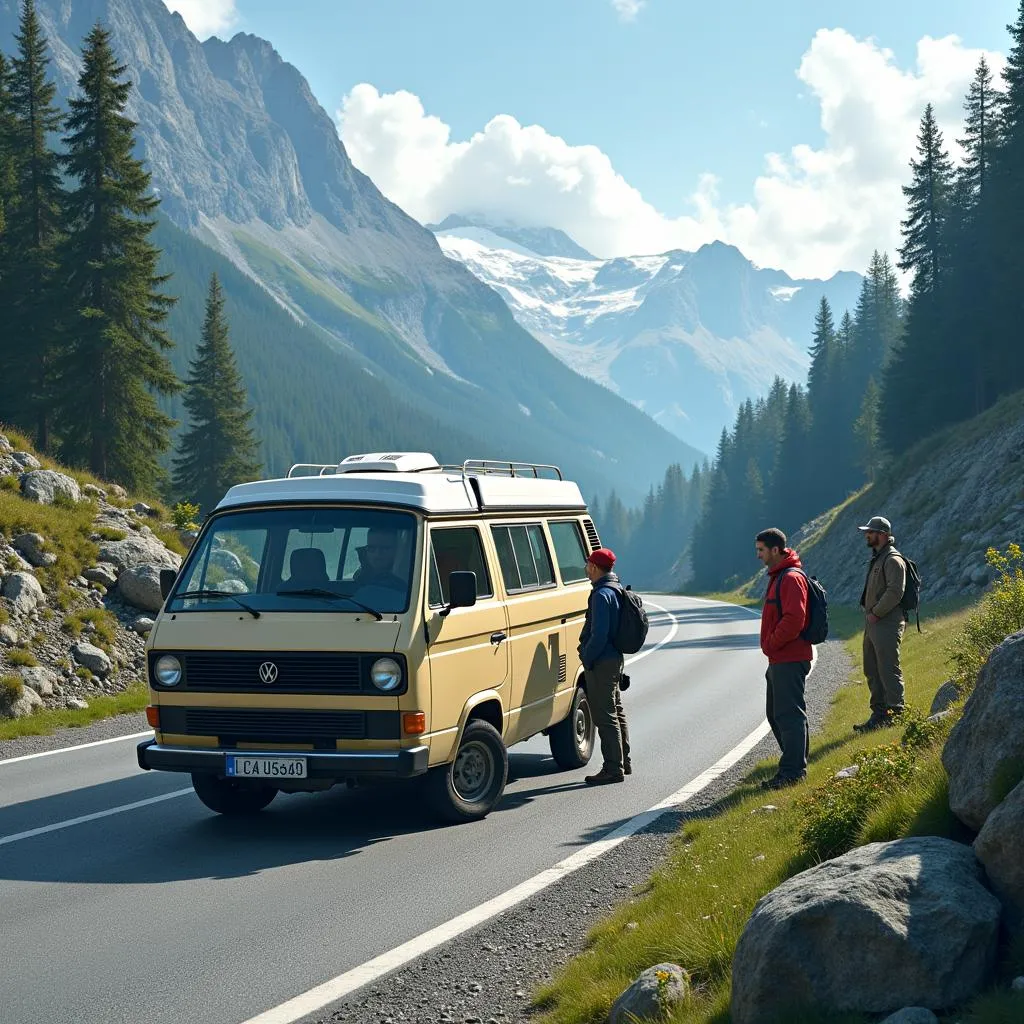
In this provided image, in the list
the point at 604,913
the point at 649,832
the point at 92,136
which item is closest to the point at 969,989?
the point at 604,913

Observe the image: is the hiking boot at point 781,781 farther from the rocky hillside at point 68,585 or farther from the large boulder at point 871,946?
the rocky hillside at point 68,585

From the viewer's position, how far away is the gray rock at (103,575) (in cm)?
1938

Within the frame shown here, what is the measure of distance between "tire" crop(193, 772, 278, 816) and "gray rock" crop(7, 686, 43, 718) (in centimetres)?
677

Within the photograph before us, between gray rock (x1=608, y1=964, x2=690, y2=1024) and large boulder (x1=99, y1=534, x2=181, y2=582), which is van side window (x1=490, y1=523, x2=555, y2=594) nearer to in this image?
gray rock (x1=608, y1=964, x2=690, y2=1024)

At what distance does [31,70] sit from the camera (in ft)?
137

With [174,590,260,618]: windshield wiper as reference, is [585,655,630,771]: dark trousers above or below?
below

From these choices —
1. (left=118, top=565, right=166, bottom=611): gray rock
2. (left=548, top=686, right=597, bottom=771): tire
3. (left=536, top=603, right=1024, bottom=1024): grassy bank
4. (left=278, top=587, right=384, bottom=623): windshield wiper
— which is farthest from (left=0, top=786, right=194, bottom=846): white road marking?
(left=118, top=565, right=166, bottom=611): gray rock

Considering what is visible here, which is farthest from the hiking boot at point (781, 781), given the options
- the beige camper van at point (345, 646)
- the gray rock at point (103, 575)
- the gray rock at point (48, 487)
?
the gray rock at point (48, 487)

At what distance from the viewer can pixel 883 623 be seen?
42.1ft

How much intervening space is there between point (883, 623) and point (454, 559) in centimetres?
566

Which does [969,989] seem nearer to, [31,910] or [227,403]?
[31,910]

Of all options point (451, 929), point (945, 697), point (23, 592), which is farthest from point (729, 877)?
point (23, 592)

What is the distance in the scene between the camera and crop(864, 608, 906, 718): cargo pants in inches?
497

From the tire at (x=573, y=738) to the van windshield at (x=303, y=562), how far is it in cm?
351
